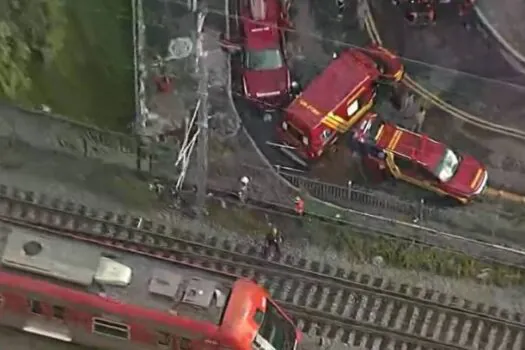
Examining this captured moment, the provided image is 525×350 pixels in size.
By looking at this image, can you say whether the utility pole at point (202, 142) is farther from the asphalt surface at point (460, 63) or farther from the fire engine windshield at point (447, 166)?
the fire engine windshield at point (447, 166)

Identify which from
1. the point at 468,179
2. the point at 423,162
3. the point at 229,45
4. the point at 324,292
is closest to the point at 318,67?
the point at 229,45

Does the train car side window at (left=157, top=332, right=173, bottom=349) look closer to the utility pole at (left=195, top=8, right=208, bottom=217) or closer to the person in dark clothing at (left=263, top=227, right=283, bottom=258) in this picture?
the person in dark clothing at (left=263, top=227, right=283, bottom=258)

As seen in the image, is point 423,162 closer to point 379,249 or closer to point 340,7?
point 379,249

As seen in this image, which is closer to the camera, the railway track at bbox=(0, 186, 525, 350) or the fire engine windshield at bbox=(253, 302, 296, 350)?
the fire engine windshield at bbox=(253, 302, 296, 350)

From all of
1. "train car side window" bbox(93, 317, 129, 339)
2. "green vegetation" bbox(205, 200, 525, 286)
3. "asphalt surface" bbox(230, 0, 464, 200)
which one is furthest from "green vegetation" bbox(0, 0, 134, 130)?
"train car side window" bbox(93, 317, 129, 339)

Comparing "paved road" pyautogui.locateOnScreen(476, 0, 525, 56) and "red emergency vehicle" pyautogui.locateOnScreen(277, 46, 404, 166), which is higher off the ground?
"paved road" pyautogui.locateOnScreen(476, 0, 525, 56)

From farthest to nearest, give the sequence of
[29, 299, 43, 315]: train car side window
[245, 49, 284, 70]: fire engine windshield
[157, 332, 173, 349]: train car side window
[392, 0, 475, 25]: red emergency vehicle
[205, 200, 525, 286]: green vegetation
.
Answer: [392, 0, 475, 25]: red emergency vehicle, [245, 49, 284, 70]: fire engine windshield, [205, 200, 525, 286]: green vegetation, [29, 299, 43, 315]: train car side window, [157, 332, 173, 349]: train car side window

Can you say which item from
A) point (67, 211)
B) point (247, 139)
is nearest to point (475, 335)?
point (247, 139)
